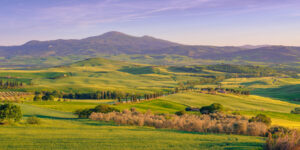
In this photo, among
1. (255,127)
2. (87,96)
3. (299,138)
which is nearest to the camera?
(299,138)

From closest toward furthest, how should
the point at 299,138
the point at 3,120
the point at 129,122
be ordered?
the point at 299,138 < the point at 3,120 < the point at 129,122

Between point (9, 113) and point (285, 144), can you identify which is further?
point (9, 113)

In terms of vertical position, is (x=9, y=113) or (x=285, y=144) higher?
(x=285, y=144)

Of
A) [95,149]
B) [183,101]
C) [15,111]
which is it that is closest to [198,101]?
[183,101]

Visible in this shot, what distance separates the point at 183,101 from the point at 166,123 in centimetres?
7333

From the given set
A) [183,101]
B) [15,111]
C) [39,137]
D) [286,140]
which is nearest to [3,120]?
[15,111]

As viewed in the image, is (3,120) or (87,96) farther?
(87,96)

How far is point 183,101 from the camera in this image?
10744cm

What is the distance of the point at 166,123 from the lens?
35.3 metres

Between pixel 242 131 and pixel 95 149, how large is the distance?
1839 centimetres

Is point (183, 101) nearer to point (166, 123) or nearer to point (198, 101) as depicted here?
point (198, 101)

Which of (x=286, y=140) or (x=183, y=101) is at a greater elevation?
(x=286, y=140)

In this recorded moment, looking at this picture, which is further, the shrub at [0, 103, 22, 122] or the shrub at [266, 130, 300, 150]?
the shrub at [0, 103, 22, 122]

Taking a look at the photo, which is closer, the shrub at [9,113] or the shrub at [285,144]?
the shrub at [285,144]
